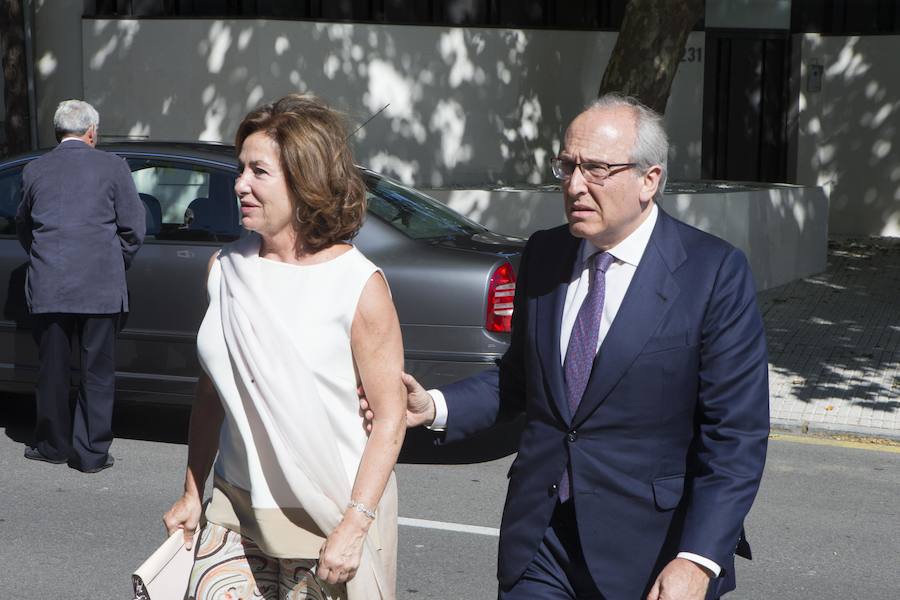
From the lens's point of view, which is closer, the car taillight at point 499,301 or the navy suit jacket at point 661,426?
the navy suit jacket at point 661,426

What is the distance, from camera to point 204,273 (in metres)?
6.83

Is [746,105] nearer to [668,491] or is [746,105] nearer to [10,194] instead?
[10,194]

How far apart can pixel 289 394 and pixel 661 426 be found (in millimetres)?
842

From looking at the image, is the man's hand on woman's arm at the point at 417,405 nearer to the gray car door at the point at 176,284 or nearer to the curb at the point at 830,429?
the gray car door at the point at 176,284

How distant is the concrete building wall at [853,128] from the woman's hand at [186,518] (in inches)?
616

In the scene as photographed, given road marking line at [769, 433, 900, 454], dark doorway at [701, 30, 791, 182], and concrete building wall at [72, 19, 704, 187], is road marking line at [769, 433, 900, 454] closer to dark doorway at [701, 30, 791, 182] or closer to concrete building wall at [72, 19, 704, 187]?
concrete building wall at [72, 19, 704, 187]

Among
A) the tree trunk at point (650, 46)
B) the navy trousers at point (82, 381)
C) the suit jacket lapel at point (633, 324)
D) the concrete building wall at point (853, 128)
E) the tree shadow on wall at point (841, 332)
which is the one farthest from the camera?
the concrete building wall at point (853, 128)

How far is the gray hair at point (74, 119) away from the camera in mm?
6598

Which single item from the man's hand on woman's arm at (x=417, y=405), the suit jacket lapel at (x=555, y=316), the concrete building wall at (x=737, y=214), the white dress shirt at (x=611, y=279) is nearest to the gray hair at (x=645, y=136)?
Answer: the white dress shirt at (x=611, y=279)

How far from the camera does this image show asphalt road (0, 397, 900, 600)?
17.0 feet

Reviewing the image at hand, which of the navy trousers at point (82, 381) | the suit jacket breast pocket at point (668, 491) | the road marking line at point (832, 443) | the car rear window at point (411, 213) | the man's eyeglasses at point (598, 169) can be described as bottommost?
the road marking line at point (832, 443)

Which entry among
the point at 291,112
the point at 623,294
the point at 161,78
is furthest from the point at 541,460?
the point at 161,78

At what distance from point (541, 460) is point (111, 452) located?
474 cm

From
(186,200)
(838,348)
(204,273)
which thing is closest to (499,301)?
(204,273)
